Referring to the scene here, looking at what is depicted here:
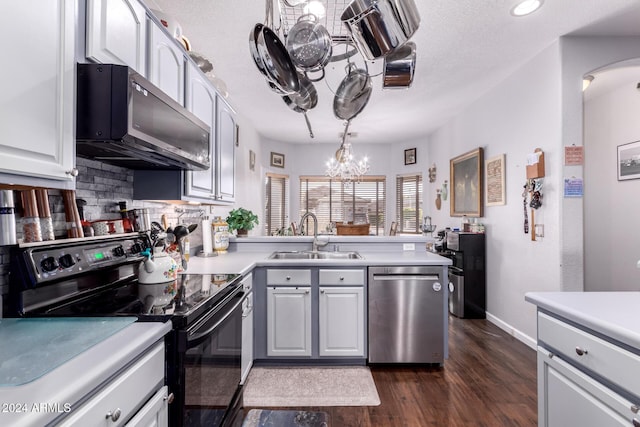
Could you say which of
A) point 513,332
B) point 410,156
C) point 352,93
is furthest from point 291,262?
point 410,156

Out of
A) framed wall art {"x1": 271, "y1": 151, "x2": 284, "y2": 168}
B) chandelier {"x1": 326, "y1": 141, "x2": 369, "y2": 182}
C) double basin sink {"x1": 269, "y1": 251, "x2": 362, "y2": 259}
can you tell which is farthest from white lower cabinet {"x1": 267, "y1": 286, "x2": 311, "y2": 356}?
framed wall art {"x1": 271, "y1": 151, "x2": 284, "y2": 168}

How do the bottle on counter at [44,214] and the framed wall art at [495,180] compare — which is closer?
the bottle on counter at [44,214]

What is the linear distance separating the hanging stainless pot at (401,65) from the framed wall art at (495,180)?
2289 mm

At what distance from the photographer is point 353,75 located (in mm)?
1845

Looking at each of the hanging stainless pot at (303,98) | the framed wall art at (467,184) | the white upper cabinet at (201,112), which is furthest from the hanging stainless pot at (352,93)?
the framed wall art at (467,184)

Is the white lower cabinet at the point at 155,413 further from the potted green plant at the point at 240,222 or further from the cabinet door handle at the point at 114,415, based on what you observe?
the potted green plant at the point at 240,222

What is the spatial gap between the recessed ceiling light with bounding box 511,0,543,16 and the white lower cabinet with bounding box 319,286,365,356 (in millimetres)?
2269

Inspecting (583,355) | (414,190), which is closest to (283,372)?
(583,355)

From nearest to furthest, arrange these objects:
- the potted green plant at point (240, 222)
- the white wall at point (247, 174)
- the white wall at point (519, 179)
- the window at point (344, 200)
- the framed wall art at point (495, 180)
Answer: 1. the white wall at point (519, 179)
2. the potted green plant at point (240, 222)
3. the framed wall art at point (495, 180)
4. the white wall at point (247, 174)
5. the window at point (344, 200)

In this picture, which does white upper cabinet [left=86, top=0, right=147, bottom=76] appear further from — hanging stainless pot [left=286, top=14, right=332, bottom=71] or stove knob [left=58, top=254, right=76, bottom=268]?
stove knob [left=58, top=254, right=76, bottom=268]

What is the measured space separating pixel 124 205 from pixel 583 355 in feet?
7.06

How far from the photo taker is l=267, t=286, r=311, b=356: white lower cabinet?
7.85ft

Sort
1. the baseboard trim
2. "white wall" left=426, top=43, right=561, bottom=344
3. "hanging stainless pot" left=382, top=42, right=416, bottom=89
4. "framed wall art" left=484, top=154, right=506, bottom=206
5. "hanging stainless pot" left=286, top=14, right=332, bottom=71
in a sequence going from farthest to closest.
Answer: "framed wall art" left=484, top=154, right=506, bottom=206 < the baseboard trim < "white wall" left=426, top=43, right=561, bottom=344 < "hanging stainless pot" left=382, top=42, right=416, bottom=89 < "hanging stainless pot" left=286, top=14, right=332, bottom=71

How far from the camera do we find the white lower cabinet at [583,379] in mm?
896
